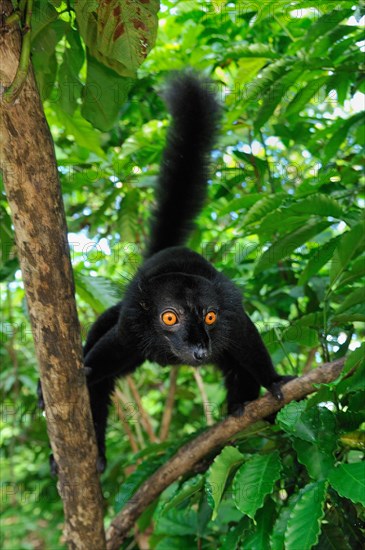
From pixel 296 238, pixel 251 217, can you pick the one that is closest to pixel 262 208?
pixel 251 217

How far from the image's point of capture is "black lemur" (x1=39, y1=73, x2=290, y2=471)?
299cm

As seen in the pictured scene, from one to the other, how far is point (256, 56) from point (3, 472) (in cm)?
517

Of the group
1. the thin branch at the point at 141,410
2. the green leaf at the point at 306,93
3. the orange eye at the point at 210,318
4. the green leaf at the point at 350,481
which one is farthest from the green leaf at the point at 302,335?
the thin branch at the point at 141,410

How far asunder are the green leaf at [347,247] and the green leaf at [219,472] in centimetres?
77

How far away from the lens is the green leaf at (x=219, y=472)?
6.85 ft

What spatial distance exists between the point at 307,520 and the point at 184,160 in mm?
2273

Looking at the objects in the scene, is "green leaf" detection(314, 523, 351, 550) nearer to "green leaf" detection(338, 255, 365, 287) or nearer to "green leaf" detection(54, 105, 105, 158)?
"green leaf" detection(338, 255, 365, 287)

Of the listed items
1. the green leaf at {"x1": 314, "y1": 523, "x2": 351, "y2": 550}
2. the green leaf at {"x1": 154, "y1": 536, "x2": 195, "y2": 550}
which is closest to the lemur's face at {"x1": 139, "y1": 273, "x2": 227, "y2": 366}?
the green leaf at {"x1": 154, "y1": 536, "x2": 195, "y2": 550}

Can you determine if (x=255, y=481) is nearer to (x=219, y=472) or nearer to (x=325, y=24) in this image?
(x=219, y=472)

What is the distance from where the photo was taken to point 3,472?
20.6 feet

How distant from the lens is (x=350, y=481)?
168cm

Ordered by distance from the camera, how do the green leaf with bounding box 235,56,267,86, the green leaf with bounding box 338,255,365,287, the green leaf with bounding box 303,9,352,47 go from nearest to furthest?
1. the green leaf with bounding box 338,255,365,287
2. the green leaf with bounding box 303,9,352,47
3. the green leaf with bounding box 235,56,267,86

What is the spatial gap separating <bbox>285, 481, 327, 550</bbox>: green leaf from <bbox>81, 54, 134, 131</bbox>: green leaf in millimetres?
1722

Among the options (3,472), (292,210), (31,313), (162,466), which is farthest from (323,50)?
(3,472)
